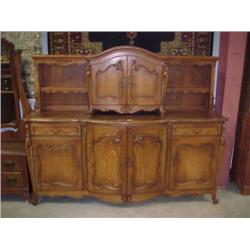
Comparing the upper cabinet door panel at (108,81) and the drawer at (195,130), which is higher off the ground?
the upper cabinet door panel at (108,81)

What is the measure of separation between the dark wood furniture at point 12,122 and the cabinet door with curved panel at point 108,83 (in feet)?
2.25

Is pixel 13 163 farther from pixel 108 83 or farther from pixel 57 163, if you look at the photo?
pixel 108 83

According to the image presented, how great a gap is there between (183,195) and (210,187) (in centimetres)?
26

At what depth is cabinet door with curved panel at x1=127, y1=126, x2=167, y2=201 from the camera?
2176 mm

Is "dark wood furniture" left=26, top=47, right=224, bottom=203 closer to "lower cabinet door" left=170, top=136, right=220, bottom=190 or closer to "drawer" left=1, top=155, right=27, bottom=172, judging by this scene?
"lower cabinet door" left=170, top=136, right=220, bottom=190

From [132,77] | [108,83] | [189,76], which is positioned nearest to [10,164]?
[108,83]

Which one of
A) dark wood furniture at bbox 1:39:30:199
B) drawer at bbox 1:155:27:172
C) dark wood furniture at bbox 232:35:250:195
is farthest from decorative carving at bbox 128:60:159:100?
drawer at bbox 1:155:27:172

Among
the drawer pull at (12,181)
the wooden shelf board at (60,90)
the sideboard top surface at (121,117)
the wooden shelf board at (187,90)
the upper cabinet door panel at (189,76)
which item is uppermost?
the upper cabinet door panel at (189,76)

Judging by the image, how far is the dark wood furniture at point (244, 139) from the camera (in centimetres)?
245

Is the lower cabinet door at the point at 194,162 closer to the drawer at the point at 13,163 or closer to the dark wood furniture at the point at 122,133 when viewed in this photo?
the dark wood furniture at the point at 122,133

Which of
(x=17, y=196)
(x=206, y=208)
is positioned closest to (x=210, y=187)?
(x=206, y=208)

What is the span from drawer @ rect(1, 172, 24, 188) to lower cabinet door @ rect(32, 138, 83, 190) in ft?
0.58

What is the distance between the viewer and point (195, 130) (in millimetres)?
2219

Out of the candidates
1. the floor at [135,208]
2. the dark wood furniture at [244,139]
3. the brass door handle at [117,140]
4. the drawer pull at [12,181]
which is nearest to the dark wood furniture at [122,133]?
the brass door handle at [117,140]
